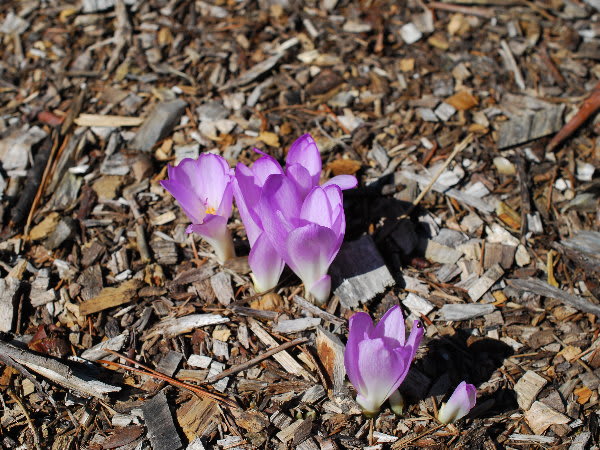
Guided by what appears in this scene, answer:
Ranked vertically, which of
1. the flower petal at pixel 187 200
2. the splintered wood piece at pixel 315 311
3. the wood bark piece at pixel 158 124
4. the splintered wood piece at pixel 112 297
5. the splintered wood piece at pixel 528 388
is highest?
the flower petal at pixel 187 200

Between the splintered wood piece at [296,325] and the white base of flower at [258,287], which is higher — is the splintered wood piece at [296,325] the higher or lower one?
the lower one

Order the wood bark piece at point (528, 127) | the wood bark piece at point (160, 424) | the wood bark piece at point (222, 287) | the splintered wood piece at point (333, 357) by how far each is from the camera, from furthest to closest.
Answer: the wood bark piece at point (528, 127) → the wood bark piece at point (222, 287) → the splintered wood piece at point (333, 357) → the wood bark piece at point (160, 424)

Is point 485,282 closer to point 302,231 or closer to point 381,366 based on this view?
point 381,366

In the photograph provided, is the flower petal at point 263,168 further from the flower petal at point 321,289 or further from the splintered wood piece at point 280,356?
the splintered wood piece at point 280,356

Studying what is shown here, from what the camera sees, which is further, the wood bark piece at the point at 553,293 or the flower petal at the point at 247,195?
the wood bark piece at the point at 553,293

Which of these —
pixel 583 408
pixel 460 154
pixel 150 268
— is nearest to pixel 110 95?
pixel 150 268

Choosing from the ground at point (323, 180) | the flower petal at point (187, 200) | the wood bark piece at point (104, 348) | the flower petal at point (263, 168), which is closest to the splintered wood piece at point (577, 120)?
the ground at point (323, 180)

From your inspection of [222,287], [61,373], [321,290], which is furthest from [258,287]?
[61,373]

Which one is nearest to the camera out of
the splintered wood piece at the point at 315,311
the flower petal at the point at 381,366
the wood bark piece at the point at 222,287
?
the flower petal at the point at 381,366

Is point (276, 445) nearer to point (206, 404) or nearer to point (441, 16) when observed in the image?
point (206, 404)
